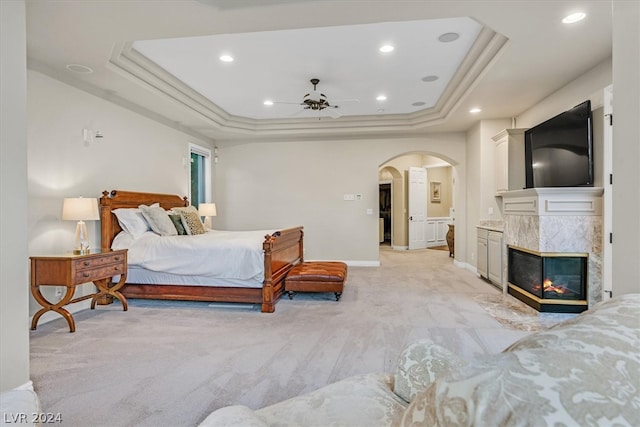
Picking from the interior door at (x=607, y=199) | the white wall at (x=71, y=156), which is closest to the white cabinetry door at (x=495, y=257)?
the interior door at (x=607, y=199)

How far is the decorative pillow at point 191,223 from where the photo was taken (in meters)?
5.16

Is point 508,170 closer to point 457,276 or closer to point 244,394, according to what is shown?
point 457,276

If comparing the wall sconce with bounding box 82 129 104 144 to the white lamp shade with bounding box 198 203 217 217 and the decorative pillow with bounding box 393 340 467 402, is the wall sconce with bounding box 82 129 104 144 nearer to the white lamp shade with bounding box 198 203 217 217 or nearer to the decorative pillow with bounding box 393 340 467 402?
the white lamp shade with bounding box 198 203 217 217

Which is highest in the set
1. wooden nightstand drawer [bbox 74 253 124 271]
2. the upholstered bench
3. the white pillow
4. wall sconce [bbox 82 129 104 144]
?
wall sconce [bbox 82 129 104 144]

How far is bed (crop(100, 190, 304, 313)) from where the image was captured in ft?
13.3

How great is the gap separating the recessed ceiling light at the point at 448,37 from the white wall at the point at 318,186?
3617 millimetres

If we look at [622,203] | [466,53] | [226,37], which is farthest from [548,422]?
[466,53]

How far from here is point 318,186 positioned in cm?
755

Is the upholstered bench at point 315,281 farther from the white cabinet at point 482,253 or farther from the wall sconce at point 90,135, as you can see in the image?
the wall sconce at point 90,135

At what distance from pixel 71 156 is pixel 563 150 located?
598 cm

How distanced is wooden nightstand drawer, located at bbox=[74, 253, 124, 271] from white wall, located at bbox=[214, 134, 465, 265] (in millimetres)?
3914

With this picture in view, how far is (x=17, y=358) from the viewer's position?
212 cm

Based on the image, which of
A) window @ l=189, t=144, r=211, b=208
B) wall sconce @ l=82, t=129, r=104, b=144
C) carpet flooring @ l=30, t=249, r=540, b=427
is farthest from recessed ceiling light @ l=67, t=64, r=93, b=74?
window @ l=189, t=144, r=211, b=208

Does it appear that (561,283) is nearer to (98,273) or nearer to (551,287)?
(551,287)
